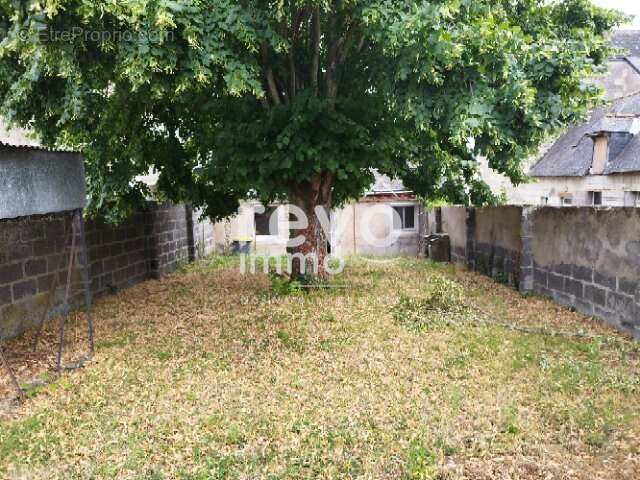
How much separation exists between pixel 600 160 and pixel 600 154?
20 cm

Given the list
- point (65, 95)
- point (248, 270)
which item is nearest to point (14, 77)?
point (65, 95)

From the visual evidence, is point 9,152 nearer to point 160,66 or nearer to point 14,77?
point 160,66

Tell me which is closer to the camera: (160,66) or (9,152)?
(9,152)

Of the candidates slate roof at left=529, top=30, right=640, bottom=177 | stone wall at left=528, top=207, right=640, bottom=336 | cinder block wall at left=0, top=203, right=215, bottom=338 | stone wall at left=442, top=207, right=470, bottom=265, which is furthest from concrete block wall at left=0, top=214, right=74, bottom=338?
slate roof at left=529, top=30, right=640, bottom=177

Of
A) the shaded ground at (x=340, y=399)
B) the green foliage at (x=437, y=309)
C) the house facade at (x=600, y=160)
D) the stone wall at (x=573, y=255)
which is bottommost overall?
the shaded ground at (x=340, y=399)

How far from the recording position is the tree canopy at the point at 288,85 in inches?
218

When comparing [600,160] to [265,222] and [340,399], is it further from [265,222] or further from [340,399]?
[340,399]

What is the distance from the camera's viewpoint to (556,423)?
405 centimetres

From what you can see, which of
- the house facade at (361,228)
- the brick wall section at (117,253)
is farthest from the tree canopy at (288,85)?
the house facade at (361,228)

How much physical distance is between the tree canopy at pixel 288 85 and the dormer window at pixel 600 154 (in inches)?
263

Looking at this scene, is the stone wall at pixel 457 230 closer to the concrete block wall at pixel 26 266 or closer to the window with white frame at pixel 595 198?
the window with white frame at pixel 595 198

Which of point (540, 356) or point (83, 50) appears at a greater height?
point (83, 50)

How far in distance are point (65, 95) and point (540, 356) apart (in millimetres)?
7324

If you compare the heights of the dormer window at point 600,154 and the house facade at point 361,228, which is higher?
the dormer window at point 600,154
